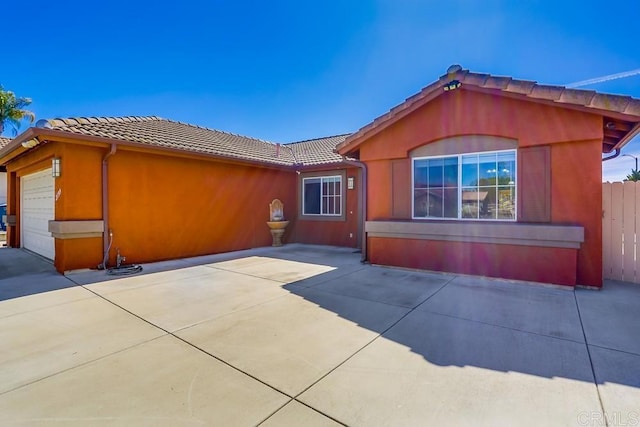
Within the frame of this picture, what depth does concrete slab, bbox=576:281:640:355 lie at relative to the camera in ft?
11.9

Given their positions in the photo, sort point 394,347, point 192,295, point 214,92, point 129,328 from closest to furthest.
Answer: point 394,347 → point 129,328 → point 192,295 → point 214,92

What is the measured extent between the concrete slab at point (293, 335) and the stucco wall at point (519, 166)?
10.4 feet

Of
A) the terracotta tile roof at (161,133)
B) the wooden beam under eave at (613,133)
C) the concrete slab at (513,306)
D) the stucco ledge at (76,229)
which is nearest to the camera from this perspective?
the concrete slab at (513,306)

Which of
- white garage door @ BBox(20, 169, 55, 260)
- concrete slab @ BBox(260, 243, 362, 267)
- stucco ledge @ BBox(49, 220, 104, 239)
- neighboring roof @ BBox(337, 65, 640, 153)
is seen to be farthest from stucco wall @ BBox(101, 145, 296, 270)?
neighboring roof @ BBox(337, 65, 640, 153)

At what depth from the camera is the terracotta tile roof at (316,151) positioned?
1201 cm

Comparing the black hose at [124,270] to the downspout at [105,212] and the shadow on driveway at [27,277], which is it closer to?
the downspout at [105,212]

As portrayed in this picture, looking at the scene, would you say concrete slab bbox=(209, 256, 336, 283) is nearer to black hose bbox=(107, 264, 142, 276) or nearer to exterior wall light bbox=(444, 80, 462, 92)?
black hose bbox=(107, 264, 142, 276)

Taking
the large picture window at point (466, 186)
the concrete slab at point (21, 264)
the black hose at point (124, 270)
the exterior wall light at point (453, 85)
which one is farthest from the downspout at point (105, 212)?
the exterior wall light at point (453, 85)

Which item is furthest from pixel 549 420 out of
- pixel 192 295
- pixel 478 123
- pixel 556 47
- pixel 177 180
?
pixel 556 47

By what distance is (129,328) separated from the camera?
4.08 m

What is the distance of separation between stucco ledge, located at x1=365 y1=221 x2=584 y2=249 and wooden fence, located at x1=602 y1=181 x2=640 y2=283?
5.12 ft

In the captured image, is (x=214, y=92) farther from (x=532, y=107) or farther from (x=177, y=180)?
(x=532, y=107)

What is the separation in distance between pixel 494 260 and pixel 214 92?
12439 millimetres

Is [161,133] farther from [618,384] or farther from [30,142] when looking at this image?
[618,384]
